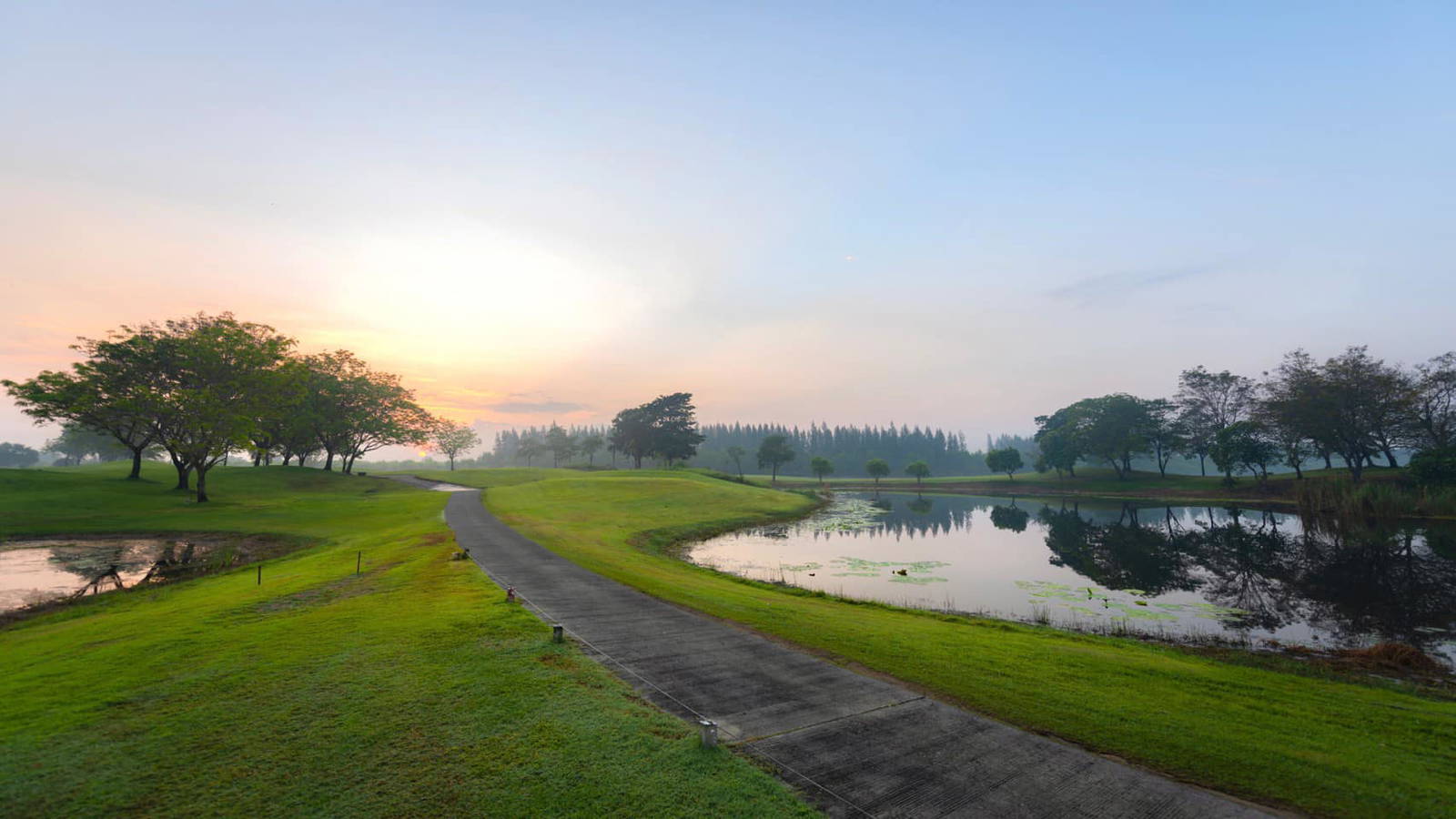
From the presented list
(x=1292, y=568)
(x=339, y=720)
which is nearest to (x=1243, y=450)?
(x=1292, y=568)

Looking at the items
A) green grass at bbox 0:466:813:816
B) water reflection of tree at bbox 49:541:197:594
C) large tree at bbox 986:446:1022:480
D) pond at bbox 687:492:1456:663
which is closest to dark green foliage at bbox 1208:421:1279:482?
pond at bbox 687:492:1456:663

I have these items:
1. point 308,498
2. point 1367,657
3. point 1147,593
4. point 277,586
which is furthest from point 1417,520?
point 308,498

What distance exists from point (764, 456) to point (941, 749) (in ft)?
331

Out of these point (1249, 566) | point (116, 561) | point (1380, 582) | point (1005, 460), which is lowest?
point (1249, 566)

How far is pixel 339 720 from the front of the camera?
26.2 feet

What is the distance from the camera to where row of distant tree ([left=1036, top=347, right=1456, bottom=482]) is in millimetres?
61312

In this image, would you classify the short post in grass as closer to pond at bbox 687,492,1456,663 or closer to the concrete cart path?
the concrete cart path

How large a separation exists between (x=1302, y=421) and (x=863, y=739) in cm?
9377

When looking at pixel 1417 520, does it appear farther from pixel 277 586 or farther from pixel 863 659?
pixel 277 586

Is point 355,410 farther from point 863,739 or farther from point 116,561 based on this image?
point 863,739

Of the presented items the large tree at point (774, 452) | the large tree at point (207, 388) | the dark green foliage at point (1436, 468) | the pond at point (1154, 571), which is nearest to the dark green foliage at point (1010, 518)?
the pond at point (1154, 571)

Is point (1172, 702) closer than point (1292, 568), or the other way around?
point (1172, 702)

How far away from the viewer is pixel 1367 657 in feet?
47.5

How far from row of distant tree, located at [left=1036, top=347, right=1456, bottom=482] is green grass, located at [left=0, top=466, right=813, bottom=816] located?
78109mm
